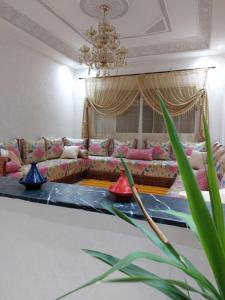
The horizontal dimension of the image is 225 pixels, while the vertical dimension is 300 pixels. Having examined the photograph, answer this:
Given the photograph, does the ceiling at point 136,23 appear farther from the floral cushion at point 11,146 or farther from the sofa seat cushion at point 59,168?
the sofa seat cushion at point 59,168

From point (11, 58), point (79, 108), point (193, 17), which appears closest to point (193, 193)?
point (193, 17)

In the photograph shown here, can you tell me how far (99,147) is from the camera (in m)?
5.33

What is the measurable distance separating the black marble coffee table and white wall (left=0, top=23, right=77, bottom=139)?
10.7 ft

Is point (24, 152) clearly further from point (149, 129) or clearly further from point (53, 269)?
point (53, 269)

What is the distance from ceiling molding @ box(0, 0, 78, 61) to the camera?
3.27 m

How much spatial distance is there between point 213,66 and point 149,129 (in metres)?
1.81

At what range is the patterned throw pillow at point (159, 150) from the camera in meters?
4.86

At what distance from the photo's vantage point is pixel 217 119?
4.79 metres

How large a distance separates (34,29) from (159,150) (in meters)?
3.21

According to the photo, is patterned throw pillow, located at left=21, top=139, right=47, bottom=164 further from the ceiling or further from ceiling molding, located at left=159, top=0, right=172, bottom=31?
ceiling molding, located at left=159, top=0, right=172, bottom=31

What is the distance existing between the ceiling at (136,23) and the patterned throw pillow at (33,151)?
1817mm

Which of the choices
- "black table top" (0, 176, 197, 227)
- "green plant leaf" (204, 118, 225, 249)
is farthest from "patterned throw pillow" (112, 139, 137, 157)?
"green plant leaf" (204, 118, 225, 249)

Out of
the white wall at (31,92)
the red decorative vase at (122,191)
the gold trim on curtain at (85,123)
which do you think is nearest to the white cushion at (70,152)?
the white wall at (31,92)

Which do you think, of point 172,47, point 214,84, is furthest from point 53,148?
point 214,84
